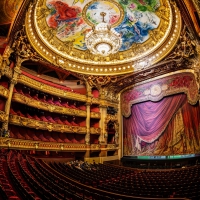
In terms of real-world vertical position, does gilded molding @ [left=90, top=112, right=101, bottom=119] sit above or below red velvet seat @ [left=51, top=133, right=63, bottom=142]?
above

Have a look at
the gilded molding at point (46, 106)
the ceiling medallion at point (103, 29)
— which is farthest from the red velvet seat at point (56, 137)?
the ceiling medallion at point (103, 29)

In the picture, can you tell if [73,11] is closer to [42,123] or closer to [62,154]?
[42,123]

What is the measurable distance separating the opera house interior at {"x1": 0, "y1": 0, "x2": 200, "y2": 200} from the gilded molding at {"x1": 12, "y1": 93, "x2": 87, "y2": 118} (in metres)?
0.05

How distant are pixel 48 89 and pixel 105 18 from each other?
4675 millimetres

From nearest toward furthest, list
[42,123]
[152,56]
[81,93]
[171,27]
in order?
[171,27], [42,123], [152,56], [81,93]

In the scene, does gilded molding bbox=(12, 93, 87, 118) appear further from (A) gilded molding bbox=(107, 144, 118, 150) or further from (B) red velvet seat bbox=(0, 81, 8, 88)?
(A) gilded molding bbox=(107, 144, 118, 150)

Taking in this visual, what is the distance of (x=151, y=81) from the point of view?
1099 centimetres

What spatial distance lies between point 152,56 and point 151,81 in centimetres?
165

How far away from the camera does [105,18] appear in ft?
29.5

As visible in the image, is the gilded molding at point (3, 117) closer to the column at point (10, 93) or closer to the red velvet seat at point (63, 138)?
the column at point (10, 93)

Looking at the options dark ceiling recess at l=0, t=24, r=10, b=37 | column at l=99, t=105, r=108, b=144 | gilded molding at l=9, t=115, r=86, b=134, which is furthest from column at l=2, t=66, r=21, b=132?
column at l=99, t=105, r=108, b=144

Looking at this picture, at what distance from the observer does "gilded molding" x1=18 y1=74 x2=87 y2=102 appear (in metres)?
8.87

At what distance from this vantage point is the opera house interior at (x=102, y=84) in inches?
299

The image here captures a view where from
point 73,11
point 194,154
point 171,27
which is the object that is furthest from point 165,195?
point 73,11
